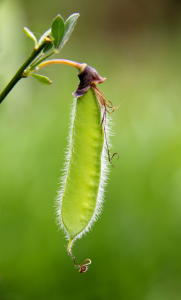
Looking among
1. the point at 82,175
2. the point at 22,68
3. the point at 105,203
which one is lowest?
the point at 105,203

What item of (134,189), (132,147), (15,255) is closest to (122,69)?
(132,147)

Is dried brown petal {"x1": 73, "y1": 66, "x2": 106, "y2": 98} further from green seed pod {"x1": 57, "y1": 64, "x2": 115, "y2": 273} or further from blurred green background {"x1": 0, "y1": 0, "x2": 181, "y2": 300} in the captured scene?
blurred green background {"x1": 0, "y1": 0, "x2": 181, "y2": 300}

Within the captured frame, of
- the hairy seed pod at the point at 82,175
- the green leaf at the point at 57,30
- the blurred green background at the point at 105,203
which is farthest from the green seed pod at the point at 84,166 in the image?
the blurred green background at the point at 105,203

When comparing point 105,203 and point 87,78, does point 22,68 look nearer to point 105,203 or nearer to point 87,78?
point 87,78

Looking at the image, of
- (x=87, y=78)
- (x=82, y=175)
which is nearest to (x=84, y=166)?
(x=82, y=175)

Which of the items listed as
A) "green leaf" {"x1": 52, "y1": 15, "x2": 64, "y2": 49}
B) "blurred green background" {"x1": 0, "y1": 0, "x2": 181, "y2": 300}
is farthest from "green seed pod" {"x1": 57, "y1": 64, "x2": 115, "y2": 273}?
"blurred green background" {"x1": 0, "y1": 0, "x2": 181, "y2": 300}

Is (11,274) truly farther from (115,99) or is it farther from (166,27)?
(166,27)

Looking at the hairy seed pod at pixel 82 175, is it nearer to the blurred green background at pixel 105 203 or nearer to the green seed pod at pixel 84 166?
the green seed pod at pixel 84 166
